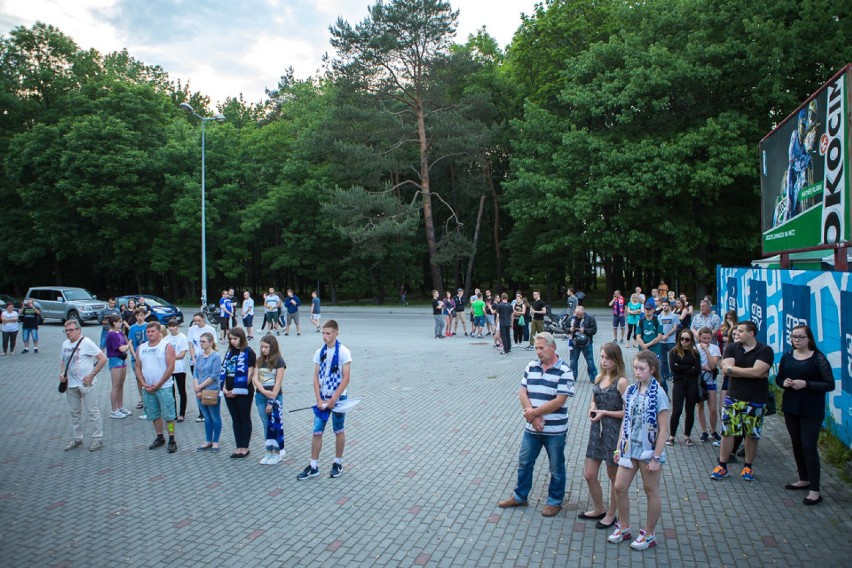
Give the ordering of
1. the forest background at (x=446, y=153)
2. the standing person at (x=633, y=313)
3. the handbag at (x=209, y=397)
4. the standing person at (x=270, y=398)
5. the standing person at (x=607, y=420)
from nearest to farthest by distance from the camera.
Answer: the standing person at (x=607, y=420)
the standing person at (x=270, y=398)
the handbag at (x=209, y=397)
the standing person at (x=633, y=313)
the forest background at (x=446, y=153)

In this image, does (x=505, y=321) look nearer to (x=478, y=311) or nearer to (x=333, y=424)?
(x=478, y=311)

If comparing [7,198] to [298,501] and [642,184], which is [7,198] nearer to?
[642,184]

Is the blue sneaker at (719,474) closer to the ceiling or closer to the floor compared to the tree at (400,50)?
closer to the floor

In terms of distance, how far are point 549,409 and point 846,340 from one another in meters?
4.66

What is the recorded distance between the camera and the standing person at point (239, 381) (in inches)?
293

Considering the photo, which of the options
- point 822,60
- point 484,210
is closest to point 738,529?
point 822,60

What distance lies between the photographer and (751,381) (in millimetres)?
6500

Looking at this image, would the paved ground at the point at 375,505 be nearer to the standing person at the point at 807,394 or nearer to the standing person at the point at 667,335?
the standing person at the point at 807,394

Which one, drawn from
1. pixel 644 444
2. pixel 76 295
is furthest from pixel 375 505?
pixel 76 295

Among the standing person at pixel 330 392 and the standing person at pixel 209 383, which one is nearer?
the standing person at pixel 330 392

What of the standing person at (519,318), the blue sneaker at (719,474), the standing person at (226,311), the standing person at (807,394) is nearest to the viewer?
the standing person at (807,394)

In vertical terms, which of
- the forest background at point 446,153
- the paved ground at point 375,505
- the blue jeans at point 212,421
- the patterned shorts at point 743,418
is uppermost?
the forest background at point 446,153

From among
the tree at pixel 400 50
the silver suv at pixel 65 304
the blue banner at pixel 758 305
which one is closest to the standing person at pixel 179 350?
the blue banner at pixel 758 305

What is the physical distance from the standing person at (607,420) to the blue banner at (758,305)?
7.65m
